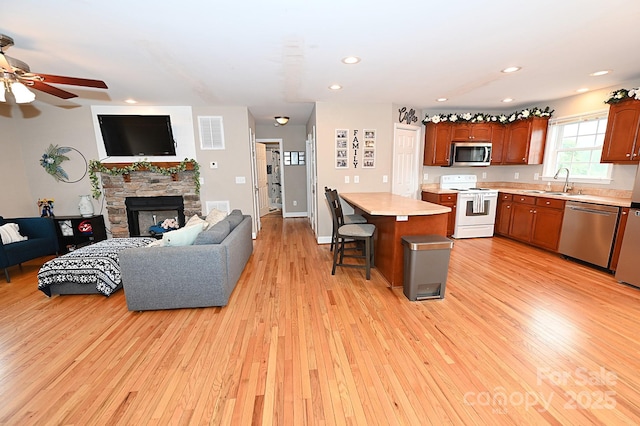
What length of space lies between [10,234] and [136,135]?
2.16m

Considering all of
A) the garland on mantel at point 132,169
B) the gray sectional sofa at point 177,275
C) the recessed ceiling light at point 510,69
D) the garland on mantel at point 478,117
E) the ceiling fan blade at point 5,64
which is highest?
the recessed ceiling light at point 510,69

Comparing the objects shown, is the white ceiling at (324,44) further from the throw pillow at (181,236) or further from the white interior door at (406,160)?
the throw pillow at (181,236)

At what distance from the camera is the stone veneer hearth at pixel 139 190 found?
480cm

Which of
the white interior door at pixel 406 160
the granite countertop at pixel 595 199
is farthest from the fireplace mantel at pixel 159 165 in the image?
the granite countertop at pixel 595 199

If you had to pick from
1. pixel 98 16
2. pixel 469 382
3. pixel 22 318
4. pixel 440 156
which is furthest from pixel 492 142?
pixel 22 318

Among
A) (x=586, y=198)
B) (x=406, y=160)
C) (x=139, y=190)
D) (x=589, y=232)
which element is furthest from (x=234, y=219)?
(x=586, y=198)

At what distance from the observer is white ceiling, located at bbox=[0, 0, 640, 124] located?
1.80 m

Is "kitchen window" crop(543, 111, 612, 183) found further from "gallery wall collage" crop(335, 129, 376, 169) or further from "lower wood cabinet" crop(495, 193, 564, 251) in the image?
"gallery wall collage" crop(335, 129, 376, 169)

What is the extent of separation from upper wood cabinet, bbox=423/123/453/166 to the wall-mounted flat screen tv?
4777mm

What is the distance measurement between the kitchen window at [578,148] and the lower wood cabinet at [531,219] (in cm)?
80

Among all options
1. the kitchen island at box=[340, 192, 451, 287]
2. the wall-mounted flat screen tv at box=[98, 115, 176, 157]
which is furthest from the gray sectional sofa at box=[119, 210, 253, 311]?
the wall-mounted flat screen tv at box=[98, 115, 176, 157]

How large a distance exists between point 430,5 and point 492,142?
430 cm

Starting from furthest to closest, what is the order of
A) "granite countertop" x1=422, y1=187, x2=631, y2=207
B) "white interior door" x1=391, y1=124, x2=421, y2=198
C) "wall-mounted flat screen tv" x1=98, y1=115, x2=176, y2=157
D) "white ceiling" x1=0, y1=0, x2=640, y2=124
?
"white interior door" x1=391, y1=124, x2=421, y2=198 → "wall-mounted flat screen tv" x1=98, y1=115, x2=176, y2=157 → "granite countertop" x1=422, y1=187, x2=631, y2=207 → "white ceiling" x1=0, y1=0, x2=640, y2=124

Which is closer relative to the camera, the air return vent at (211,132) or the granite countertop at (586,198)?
the granite countertop at (586,198)
